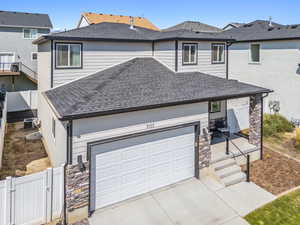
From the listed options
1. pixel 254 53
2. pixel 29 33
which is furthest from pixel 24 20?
pixel 254 53

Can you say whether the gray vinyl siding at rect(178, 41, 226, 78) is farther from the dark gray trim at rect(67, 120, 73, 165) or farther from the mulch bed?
the dark gray trim at rect(67, 120, 73, 165)

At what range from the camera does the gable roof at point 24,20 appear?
27281mm

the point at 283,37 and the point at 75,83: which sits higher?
the point at 283,37

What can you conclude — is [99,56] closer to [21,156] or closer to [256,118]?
[21,156]

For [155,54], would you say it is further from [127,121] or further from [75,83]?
[127,121]

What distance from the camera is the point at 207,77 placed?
12500mm

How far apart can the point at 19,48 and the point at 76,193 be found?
85.4ft

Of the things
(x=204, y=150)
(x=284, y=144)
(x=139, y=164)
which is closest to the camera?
(x=139, y=164)

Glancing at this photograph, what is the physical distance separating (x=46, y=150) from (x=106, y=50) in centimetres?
587

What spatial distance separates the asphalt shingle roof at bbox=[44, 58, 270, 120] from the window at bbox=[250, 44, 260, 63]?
8.79m

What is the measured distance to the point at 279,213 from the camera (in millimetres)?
7746

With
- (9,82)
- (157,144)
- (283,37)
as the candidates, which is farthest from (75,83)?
(9,82)

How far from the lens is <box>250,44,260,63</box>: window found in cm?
1922

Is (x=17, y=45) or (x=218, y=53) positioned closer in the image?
(x=218, y=53)
